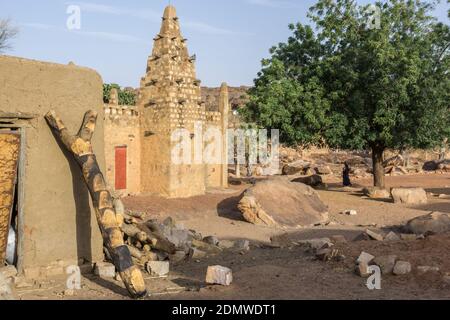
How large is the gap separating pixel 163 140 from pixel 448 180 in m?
20.2

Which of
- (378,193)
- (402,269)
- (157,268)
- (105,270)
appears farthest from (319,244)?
(378,193)

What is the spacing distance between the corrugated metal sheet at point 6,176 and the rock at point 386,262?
6193 mm

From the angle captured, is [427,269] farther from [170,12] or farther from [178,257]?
[170,12]

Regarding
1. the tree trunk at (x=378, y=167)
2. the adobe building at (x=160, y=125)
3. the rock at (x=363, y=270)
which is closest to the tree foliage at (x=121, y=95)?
the adobe building at (x=160, y=125)

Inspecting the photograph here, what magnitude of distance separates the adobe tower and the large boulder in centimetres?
411

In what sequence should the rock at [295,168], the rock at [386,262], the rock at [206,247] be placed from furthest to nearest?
the rock at [295,168] < the rock at [206,247] < the rock at [386,262]

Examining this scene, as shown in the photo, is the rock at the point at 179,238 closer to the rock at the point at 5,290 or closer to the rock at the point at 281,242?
the rock at the point at 281,242

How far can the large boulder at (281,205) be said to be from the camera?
1484cm

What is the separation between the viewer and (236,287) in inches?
285

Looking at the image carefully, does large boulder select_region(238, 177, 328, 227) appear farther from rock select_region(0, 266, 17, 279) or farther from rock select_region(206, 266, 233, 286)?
rock select_region(0, 266, 17, 279)

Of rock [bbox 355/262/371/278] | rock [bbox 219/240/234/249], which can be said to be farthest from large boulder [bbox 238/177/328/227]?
rock [bbox 355/262/371/278]

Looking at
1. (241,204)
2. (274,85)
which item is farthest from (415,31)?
(241,204)

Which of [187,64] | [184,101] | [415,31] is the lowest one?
[184,101]
